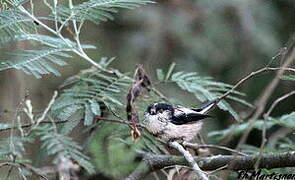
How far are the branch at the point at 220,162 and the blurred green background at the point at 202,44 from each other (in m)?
2.61

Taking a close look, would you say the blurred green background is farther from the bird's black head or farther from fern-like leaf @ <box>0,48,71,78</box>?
the bird's black head

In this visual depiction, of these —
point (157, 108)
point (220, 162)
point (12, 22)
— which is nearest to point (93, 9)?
point (12, 22)

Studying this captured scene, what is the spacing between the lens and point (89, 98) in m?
3.17

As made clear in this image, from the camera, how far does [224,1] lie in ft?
18.7

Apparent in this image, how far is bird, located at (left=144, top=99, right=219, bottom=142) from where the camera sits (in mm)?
2840

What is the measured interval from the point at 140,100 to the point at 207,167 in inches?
36.2

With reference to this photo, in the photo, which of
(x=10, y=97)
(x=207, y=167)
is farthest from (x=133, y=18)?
A: (x=207, y=167)

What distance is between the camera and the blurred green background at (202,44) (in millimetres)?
5527

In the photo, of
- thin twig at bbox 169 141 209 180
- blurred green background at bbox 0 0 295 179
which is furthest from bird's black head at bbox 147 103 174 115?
blurred green background at bbox 0 0 295 179

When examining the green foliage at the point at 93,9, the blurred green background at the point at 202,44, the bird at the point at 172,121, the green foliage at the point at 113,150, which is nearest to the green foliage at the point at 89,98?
the green foliage at the point at 113,150

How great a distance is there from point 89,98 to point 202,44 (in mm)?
2655

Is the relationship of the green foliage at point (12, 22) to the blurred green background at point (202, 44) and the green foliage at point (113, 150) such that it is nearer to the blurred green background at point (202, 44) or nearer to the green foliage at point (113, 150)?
the green foliage at point (113, 150)

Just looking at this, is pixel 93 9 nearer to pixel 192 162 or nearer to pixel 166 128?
pixel 166 128

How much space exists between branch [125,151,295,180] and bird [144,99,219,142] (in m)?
0.12
